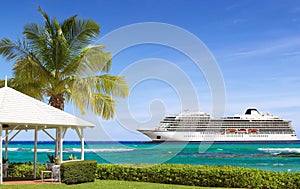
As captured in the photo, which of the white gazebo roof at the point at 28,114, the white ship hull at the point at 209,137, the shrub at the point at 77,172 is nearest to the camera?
the white gazebo roof at the point at 28,114

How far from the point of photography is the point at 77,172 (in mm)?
13727

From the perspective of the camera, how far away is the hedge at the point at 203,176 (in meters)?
12.6

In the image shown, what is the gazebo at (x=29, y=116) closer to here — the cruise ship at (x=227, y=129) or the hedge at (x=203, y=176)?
the hedge at (x=203, y=176)

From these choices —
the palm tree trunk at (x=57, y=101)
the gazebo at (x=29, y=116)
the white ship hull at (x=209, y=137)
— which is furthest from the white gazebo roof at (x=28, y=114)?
the white ship hull at (x=209, y=137)

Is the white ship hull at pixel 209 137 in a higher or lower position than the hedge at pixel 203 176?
higher

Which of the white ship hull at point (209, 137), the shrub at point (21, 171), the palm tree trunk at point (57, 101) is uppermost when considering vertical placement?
the palm tree trunk at point (57, 101)

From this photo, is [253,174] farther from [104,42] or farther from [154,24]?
[104,42]

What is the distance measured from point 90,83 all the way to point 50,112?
3649 millimetres

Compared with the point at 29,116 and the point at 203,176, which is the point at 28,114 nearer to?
the point at 29,116

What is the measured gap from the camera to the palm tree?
17828 mm

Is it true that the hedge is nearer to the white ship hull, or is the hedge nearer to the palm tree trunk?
the palm tree trunk

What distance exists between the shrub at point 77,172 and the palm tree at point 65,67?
4372 millimetres

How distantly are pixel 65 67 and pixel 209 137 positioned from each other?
62423 mm

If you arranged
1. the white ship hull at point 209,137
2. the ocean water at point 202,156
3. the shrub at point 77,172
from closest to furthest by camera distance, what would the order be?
the shrub at point 77,172 → the ocean water at point 202,156 → the white ship hull at point 209,137
